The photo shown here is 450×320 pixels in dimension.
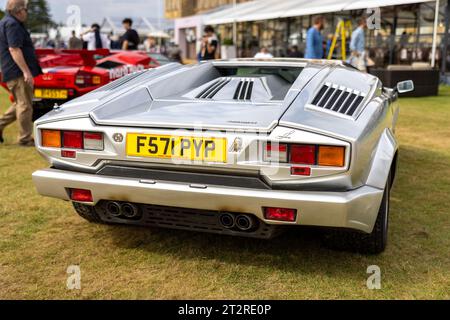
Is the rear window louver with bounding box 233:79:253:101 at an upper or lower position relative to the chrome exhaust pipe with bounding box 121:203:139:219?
upper

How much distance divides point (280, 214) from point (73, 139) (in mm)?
1168

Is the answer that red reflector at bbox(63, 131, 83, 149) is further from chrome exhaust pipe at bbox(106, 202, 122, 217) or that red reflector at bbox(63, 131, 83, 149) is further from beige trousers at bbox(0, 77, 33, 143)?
beige trousers at bbox(0, 77, 33, 143)

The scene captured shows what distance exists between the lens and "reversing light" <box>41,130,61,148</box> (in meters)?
2.55

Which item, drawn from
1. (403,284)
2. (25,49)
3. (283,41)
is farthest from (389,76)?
(283,41)

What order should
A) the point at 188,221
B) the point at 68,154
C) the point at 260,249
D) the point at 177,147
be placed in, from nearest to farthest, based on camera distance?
Result: the point at 177,147 → the point at 188,221 → the point at 68,154 → the point at 260,249

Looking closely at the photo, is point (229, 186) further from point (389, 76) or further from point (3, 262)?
point (389, 76)

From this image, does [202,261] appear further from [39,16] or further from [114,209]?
[39,16]

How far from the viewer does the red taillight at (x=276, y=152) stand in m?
2.17

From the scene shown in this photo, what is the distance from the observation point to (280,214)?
219cm

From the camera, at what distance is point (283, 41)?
21781 millimetres

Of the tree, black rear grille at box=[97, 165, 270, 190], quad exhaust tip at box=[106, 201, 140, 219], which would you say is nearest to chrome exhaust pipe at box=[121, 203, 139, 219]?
quad exhaust tip at box=[106, 201, 140, 219]

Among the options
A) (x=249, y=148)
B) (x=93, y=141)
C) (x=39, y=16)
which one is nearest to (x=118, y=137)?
(x=93, y=141)

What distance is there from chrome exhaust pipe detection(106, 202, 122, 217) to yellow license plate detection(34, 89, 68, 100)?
4291 mm

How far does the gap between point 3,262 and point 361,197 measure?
1926mm
